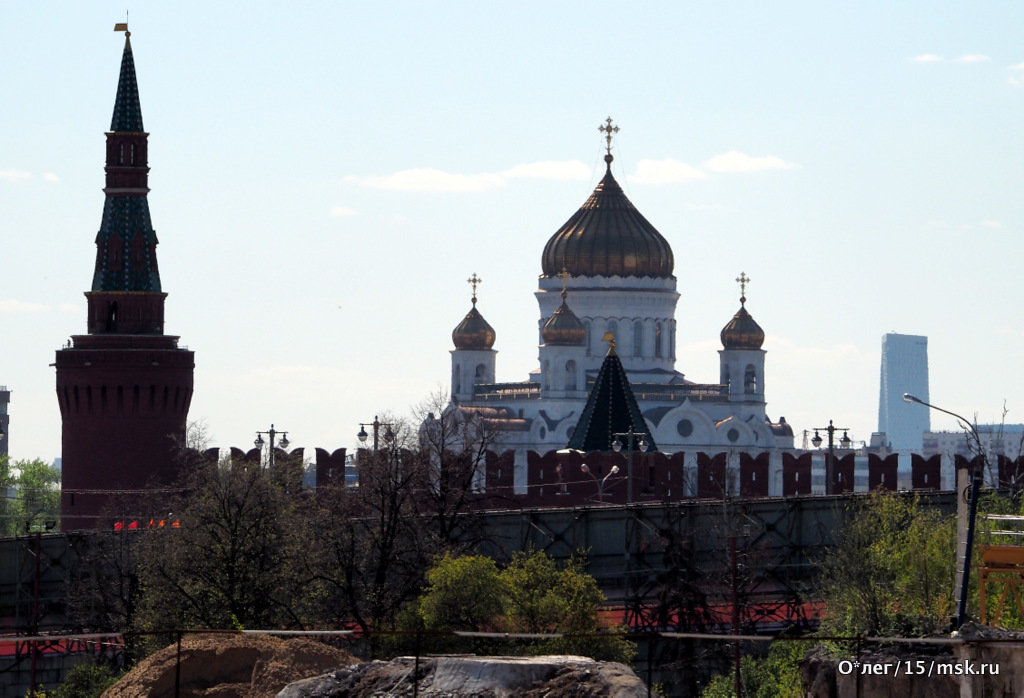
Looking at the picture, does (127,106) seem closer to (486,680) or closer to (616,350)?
(616,350)

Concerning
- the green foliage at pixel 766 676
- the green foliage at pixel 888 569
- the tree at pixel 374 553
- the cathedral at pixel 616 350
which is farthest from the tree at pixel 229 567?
the cathedral at pixel 616 350

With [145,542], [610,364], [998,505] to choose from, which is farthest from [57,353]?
[998,505]

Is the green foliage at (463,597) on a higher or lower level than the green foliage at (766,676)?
higher

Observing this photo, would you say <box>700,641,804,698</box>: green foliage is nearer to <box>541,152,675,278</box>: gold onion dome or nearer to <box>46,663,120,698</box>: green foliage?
<box>46,663,120,698</box>: green foliage

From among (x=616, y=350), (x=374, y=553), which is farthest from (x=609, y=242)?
(x=374, y=553)

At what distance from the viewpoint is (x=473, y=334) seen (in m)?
104

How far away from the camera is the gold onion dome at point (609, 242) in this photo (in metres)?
100

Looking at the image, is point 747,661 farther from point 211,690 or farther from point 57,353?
point 57,353

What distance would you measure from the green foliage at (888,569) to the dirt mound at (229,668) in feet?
22.6

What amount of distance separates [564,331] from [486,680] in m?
81.1

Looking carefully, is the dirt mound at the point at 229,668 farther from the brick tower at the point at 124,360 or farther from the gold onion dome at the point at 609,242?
the gold onion dome at the point at 609,242

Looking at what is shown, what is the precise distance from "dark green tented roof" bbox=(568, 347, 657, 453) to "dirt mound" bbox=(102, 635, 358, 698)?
47.9 m

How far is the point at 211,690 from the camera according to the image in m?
19.7

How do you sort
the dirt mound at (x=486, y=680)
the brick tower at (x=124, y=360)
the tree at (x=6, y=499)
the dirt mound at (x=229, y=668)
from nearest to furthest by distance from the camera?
the dirt mound at (x=486, y=680) < the dirt mound at (x=229, y=668) < the brick tower at (x=124, y=360) < the tree at (x=6, y=499)
